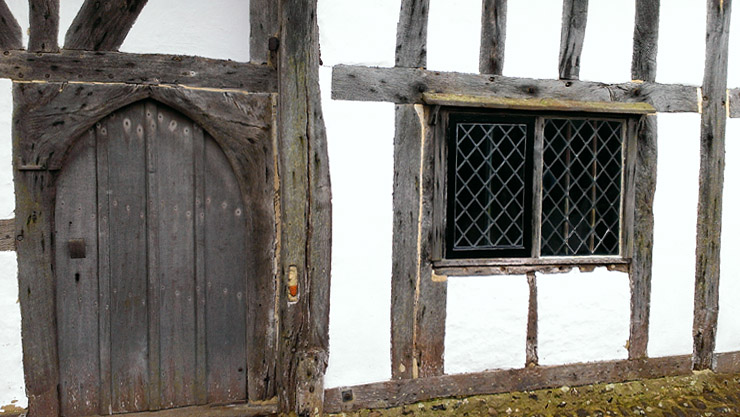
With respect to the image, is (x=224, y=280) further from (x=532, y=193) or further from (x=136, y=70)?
→ (x=532, y=193)

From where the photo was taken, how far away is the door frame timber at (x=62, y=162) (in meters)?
2.85

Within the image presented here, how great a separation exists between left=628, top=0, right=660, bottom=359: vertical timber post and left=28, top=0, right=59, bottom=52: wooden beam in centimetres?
A: 384

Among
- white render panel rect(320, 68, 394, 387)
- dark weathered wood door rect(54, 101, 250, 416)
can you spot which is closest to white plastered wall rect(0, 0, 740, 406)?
white render panel rect(320, 68, 394, 387)

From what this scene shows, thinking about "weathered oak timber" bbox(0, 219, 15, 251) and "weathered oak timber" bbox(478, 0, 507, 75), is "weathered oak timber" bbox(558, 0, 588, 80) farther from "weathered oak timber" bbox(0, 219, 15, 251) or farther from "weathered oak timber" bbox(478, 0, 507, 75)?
"weathered oak timber" bbox(0, 219, 15, 251)

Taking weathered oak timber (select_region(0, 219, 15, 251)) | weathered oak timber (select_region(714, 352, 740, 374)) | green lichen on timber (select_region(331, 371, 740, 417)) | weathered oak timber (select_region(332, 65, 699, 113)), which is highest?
weathered oak timber (select_region(332, 65, 699, 113))

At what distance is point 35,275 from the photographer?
2906mm

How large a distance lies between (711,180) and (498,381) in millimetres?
2241

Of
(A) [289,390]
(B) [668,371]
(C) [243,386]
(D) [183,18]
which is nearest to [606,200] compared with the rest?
(B) [668,371]

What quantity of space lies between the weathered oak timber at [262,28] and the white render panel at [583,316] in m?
2.42

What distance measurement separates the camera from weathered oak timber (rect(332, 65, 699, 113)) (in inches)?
123

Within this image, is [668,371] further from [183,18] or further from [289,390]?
[183,18]

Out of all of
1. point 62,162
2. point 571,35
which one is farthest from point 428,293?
point 62,162

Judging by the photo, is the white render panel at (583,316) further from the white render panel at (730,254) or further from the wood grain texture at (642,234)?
the white render panel at (730,254)

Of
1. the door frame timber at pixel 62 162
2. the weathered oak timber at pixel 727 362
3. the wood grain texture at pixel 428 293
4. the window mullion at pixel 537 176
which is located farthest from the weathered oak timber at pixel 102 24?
the weathered oak timber at pixel 727 362
